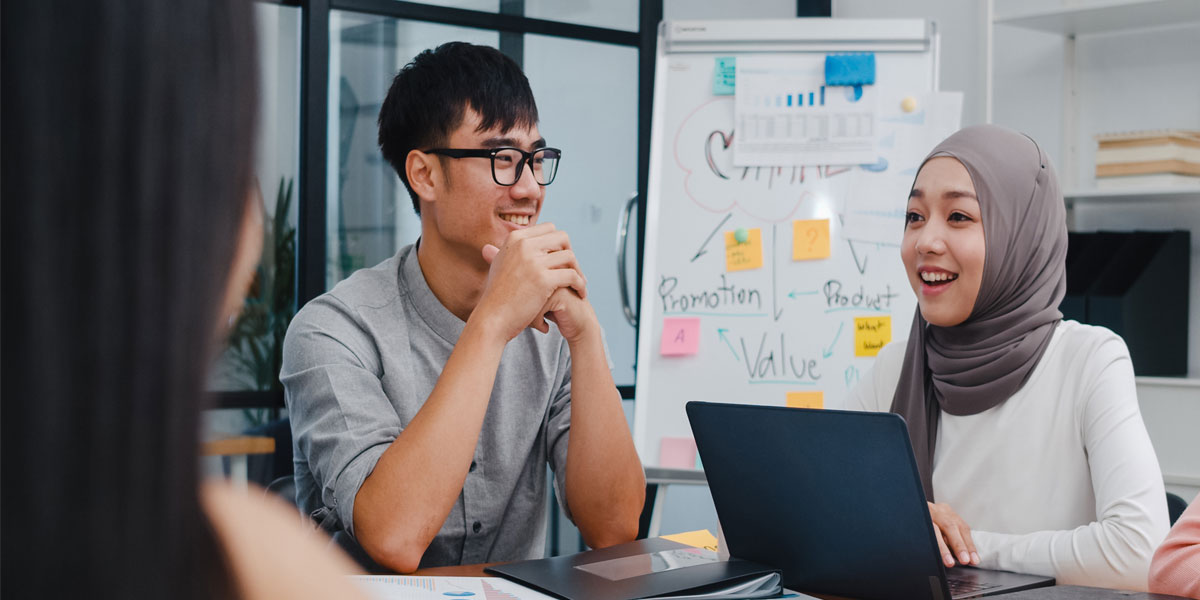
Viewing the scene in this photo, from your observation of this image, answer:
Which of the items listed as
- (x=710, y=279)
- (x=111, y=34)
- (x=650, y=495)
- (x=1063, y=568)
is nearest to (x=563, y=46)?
(x=710, y=279)

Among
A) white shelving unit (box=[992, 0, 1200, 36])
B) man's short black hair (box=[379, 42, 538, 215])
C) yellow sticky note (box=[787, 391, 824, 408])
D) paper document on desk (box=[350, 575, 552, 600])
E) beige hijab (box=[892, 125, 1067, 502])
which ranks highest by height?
white shelving unit (box=[992, 0, 1200, 36])

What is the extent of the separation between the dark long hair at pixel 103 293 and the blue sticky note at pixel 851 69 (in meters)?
2.46

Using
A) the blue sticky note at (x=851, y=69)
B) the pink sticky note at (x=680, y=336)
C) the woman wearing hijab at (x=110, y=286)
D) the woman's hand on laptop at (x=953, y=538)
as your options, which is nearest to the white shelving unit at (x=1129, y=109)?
the blue sticky note at (x=851, y=69)

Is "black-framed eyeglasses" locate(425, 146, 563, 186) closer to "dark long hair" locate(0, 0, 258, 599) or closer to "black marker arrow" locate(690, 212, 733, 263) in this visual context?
"black marker arrow" locate(690, 212, 733, 263)

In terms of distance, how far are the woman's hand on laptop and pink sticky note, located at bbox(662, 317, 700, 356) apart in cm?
141

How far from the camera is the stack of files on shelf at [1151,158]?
98.9 inches

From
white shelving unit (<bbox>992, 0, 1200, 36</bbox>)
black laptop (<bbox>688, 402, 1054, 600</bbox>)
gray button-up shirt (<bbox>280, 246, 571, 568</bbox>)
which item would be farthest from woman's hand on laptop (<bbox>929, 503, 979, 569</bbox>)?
white shelving unit (<bbox>992, 0, 1200, 36</bbox>)

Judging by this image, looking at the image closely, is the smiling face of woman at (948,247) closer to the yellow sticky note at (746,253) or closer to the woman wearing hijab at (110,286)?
the yellow sticky note at (746,253)

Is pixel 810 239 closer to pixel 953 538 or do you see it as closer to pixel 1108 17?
pixel 1108 17

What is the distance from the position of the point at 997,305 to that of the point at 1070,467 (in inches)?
→ 10.4

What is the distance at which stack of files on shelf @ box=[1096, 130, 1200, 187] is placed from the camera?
98.9 inches

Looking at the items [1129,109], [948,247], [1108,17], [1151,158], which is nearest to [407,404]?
[948,247]

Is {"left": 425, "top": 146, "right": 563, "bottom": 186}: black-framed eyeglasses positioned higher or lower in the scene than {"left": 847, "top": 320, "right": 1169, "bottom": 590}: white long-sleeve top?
higher

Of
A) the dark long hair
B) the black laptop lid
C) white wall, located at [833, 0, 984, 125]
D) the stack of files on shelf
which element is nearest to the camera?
the dark long hair
